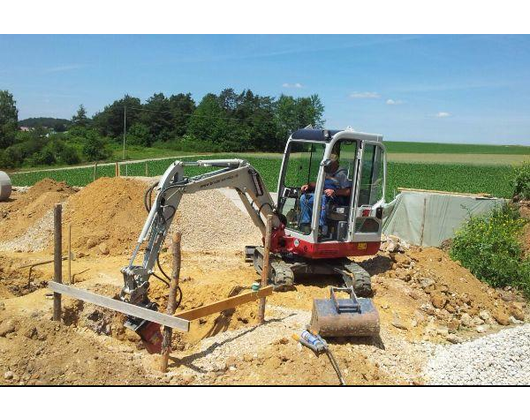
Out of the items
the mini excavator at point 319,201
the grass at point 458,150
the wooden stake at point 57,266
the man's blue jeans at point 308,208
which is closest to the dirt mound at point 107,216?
the mini excavator at point 319,201

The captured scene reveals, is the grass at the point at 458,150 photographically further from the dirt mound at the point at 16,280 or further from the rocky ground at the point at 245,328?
the dirt mound at the point at 16,280

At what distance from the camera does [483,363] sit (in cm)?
727

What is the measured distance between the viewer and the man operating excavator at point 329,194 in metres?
9.16

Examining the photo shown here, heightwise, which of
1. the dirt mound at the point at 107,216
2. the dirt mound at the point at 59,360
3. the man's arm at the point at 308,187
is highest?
the man's arm at the point at 308,187

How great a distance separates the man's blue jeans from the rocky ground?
1.35m

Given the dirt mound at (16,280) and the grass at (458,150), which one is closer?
the dirt mound at (16,280)

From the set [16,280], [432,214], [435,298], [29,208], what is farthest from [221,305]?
[29,208]

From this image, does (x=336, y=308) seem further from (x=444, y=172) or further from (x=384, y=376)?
(x=444, y=172)

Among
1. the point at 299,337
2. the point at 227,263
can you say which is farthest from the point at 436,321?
the point at 227,263

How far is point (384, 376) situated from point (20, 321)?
5.15 meters

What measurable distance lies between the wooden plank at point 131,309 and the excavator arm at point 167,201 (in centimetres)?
28

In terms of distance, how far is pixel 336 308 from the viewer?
7051 millimetres

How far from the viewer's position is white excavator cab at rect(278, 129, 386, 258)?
30.0 ft

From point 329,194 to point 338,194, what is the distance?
347 millimetres
